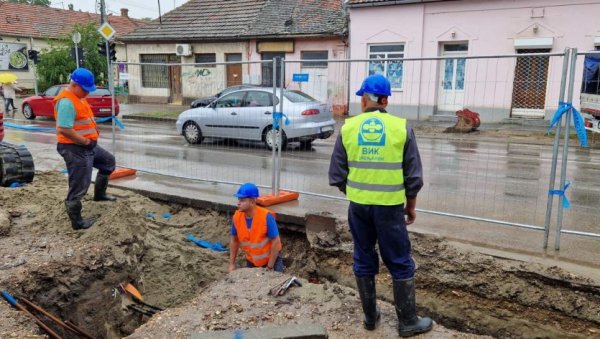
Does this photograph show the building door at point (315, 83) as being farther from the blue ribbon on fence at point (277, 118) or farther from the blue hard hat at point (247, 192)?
the blue hard hat at point (247, 192)

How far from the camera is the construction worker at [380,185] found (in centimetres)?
348

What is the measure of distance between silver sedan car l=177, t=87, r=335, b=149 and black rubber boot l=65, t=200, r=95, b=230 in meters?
2.70

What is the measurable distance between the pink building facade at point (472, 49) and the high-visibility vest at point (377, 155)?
6.20ft

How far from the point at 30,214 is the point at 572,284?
6591 mm

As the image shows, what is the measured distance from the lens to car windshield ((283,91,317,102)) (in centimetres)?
741

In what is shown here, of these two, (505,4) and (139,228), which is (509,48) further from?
(139,228)

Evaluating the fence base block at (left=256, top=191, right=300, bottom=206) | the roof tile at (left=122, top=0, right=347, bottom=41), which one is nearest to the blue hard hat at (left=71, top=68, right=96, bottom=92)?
the fence base block at (left=256, top=191, right=300, bottom=206)

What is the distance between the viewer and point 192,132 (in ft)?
37.8

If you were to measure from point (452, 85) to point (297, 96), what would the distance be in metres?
2.40

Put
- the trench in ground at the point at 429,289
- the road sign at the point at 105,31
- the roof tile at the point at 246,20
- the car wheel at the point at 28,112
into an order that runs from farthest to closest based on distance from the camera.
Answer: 1. the roof tile at the point at 246,20
2. the car wheel at the point at 28,112
3. the road sign at the point at 105,31
4. the trench in ground at the point at 429,289

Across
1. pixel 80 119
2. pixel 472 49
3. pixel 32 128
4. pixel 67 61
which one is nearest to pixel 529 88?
pixel 80 119

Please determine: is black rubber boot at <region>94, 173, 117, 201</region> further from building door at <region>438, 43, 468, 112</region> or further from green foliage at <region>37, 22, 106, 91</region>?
green foliage at <region>37, 22, 106, 91</region>

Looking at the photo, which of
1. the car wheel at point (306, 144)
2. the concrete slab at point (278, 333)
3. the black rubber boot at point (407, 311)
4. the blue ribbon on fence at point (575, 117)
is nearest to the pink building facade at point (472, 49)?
the blue ribbon on fence at point (575, 117)

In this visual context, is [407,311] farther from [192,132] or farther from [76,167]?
[192,132]
